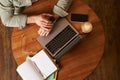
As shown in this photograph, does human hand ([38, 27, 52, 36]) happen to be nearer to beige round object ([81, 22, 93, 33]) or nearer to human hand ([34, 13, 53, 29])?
human hand ([34, 13, 53, 29])

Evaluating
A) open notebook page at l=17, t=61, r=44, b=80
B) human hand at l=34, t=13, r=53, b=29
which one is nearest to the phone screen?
human hand at l=34, t=13, r=53, b=29

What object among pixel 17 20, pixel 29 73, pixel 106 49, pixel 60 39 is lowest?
pixel 106 49

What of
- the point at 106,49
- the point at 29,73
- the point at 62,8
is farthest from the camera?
the point at 106,49

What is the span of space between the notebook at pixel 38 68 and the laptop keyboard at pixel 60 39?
Answer: 5 centimetres

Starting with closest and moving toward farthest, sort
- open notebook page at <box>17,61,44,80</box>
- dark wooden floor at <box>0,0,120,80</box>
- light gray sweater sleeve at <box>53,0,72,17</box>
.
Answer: open notebook page at <box>17,61,44,80</box> < light gray sweater sleeve at <box>53,0,72,17</box> < dark wooden floor at <box>0,0,120,80</box>

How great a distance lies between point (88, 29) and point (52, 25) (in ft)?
0.71

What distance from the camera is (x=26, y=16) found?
143 cm

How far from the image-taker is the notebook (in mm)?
1338

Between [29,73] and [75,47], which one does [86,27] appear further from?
[29,73]

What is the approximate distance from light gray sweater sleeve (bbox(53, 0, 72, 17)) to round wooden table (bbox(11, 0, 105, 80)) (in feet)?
0.12

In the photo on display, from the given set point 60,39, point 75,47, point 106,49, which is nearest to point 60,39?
point 60,39

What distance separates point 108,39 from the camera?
2.00 meters

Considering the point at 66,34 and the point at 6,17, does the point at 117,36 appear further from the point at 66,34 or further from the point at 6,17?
the point at 6,17

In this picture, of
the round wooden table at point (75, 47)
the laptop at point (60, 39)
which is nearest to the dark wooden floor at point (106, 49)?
the round wooden table at point (75, 47)
